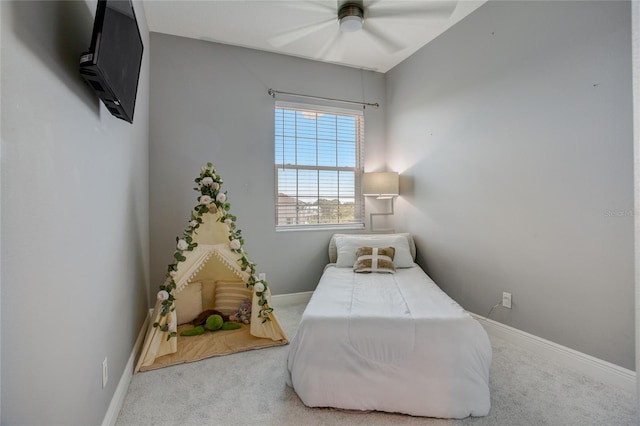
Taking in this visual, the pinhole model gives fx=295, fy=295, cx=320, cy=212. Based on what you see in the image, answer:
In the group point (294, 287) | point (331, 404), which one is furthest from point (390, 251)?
point (331, 404)

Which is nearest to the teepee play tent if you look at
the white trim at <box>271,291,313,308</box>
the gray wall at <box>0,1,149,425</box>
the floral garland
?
the floral garland

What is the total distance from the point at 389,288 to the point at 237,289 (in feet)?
4.69

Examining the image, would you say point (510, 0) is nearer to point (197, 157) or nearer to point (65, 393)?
point (197, 157)

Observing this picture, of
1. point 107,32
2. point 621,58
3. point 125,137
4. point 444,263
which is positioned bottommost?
point 444,263

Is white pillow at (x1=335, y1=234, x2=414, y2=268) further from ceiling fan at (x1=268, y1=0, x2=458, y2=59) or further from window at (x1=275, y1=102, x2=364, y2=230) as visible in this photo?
ceiling fan at (x1=268, y1=0, x2=458, y2=59)

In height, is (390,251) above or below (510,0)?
below

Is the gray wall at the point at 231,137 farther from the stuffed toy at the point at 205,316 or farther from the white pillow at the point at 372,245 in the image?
the stuffed toy at the point at 205,316

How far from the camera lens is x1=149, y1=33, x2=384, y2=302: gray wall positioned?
2.95 m

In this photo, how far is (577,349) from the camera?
6.57 ft

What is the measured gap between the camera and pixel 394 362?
5.25 feet

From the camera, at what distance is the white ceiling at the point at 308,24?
8.25 feet

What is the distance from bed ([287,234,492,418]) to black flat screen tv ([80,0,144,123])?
1507 mm

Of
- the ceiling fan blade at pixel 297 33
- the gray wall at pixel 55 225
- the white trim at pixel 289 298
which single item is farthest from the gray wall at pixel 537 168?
the gray wall at pixel 55 225

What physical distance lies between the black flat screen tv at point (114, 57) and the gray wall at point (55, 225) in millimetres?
82
